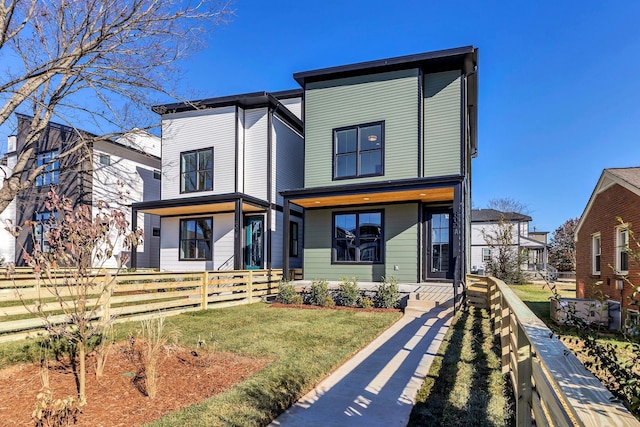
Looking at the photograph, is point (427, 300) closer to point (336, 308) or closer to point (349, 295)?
point (349, 295)

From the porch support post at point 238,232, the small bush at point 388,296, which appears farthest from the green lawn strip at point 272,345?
the porch support post at point 238,232

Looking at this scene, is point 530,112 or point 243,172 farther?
point 530,112

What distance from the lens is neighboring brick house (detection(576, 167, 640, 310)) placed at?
9.69 metres

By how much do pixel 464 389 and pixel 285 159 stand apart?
11.7 metres

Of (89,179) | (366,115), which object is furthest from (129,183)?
(366,115)

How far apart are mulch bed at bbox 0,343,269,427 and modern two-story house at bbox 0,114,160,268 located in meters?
13.1

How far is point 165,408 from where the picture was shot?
343 centimetres

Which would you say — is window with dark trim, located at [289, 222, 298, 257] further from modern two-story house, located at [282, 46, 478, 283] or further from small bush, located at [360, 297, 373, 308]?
small bush, located at [360, 297, 373, 308]

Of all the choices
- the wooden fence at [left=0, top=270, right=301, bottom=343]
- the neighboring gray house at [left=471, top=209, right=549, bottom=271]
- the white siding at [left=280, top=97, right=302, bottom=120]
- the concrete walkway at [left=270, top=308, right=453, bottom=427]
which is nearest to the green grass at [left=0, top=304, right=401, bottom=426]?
the concrete walkway at [left=270, top=308, right=453, bottom=427]

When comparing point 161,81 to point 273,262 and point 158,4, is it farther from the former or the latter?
point 273,262

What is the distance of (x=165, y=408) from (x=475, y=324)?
6.54m

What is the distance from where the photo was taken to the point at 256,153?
45.7ft

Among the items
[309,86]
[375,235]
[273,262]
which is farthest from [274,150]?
[375,235]

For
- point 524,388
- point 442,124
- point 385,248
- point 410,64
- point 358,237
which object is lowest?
point 524,388
